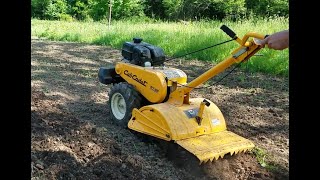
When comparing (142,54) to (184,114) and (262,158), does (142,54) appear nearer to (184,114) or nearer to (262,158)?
(184,114)

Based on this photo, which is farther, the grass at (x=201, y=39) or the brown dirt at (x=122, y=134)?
the grass at (x=201, y=39)

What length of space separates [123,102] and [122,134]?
1.61ft

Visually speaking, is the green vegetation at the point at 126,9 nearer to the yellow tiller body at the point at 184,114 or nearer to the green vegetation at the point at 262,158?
the yellow tiller body at the point at 184,114

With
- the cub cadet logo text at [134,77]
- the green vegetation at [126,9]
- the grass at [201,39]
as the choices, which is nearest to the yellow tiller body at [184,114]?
the cub cadet logo text at [134,77]

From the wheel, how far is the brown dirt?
0.13 m

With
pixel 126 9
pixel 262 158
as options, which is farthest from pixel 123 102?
pixel 126 9

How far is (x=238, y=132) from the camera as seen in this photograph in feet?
15.9

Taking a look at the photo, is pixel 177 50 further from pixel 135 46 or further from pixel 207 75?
pixel 207 75

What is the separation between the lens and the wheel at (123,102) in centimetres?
466

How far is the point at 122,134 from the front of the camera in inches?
183

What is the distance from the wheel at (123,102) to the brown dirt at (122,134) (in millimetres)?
134

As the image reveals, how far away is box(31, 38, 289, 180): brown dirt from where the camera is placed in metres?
3.79

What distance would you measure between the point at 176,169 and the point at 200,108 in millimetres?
673

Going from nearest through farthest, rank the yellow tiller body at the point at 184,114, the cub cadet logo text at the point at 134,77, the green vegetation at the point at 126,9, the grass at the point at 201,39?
the yellow tiller body at the point at 184,114 < the cub cadet logo text at the point at 134,77 < the grass at the point at 201,39 < the green vegetation at the point at 126,9
